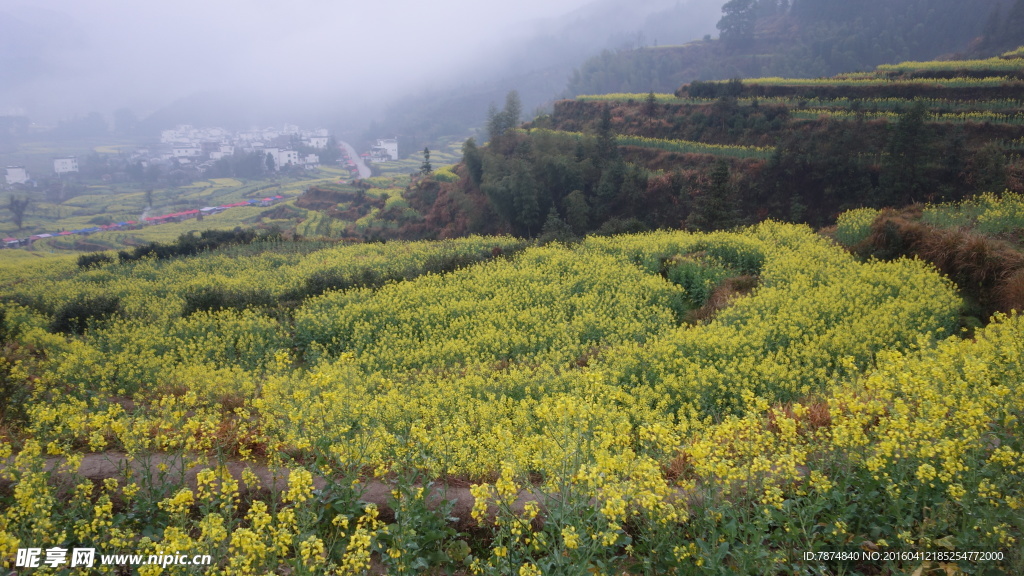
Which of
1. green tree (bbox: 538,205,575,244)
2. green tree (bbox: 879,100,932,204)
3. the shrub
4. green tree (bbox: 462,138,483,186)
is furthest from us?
green tree (bbox: 462,138,483,186)

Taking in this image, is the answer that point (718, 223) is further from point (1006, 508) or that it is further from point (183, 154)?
point (183, 154)

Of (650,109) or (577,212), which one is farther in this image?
(650,109)

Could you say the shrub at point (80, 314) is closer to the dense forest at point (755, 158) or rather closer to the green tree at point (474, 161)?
the dense forest at point (755, 158)

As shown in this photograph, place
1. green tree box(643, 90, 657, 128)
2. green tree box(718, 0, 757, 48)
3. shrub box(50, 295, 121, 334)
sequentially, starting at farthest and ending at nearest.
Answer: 1. green tree box(718, 0, 757, 48)
2. green tree box(643, 90, 657, 128)
3. shrub box(50, 295, 121, 334)

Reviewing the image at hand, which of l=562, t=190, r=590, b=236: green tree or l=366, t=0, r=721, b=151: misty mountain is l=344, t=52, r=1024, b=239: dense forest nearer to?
l=562, t=190, r=590, b=236: green tree

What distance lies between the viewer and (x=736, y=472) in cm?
377

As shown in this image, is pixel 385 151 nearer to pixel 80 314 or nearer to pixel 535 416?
pixel 80 314

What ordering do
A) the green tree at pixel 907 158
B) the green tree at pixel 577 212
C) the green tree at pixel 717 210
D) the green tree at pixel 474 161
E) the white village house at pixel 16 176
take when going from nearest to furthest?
the green tree at pixel 907 158
the green tree at pixel 717 210
the green tree at pixel 577 212
the green tree at pixel 474 161
the white village house at pixel 16 176

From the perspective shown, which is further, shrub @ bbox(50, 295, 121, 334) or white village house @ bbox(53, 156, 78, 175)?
white village house @ bbox(53, 156, 78, 175)

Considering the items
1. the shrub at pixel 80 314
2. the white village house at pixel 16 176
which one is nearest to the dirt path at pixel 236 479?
the shrub at pixel 80 314

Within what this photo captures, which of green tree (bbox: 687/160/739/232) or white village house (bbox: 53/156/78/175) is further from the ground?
white village house (bbox: 53/156/78/175)

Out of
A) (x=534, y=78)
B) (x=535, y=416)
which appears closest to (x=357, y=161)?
(x=534, y=78)

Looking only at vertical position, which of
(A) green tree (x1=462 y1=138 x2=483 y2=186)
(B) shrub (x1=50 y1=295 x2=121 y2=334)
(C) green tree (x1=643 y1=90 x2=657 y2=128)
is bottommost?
(B) shrub (x1=50 y1=295 x2=121 y2=334)

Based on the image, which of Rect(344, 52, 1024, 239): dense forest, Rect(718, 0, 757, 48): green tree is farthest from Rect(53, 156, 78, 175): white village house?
Rect(718, 0, 757, 48): green tree
